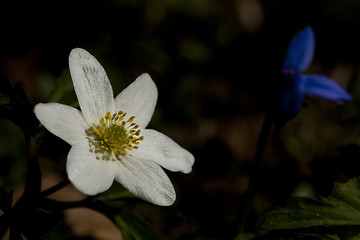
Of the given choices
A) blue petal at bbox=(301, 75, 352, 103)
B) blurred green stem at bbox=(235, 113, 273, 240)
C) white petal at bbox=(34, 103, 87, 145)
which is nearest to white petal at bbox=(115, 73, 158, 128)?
white petal at bbox=(34, 103, 87, 145)

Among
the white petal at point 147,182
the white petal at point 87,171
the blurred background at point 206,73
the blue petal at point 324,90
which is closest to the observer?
the white petal at point 87,171

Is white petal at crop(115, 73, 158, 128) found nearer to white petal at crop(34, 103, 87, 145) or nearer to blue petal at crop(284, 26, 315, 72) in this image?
white petal at crop(34, 103, 87, 145)

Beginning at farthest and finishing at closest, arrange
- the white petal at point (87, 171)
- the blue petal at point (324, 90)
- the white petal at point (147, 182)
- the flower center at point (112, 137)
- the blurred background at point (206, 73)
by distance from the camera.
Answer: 1. the blurred background at point (206, 73)
2. the blue petal at point (324, 90)
3. the flower center at point (112, 137)
4. the white petal at point (147, 182)
5. the white petal at point (87, 171)

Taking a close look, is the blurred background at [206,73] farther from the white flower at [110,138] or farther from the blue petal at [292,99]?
the blue petal at [292,99]

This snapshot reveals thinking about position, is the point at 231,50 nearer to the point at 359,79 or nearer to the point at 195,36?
the point at 195,36

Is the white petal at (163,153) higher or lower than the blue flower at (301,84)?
lower

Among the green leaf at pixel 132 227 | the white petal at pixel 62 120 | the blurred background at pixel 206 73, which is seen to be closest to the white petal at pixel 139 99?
the white petal at pixel 62 120
